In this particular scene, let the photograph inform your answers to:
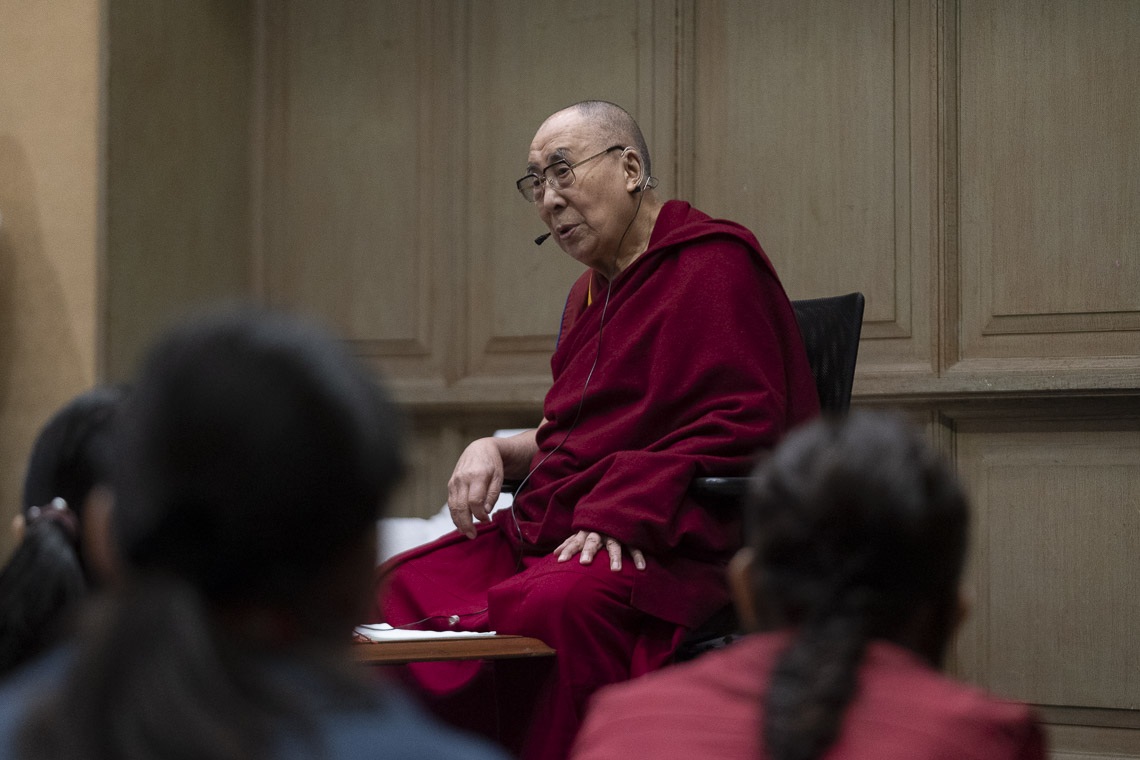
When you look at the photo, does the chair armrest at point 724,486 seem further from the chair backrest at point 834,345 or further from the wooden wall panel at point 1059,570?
the wooden wall panel at point 1059,570

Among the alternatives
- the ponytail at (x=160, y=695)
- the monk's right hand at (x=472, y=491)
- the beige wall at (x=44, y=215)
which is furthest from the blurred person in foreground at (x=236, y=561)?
the beige wall at (x=44, y=215)

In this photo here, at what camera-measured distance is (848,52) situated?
11.9 ft

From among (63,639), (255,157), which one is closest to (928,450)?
(63,639)

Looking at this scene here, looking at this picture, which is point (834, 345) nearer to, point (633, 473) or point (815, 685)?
point (633, 473)

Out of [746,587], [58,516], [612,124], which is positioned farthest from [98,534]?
[612,124]

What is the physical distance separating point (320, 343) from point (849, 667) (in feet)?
1.50

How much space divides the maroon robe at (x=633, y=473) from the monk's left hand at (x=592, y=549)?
0.06ft

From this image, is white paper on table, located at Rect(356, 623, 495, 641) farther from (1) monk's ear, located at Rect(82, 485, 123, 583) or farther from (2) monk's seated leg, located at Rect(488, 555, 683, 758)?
(1) monk's ear, located at Rect(82, 485, 123, 583)

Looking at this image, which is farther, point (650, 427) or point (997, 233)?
point (997, 233)

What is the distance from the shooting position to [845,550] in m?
0.91

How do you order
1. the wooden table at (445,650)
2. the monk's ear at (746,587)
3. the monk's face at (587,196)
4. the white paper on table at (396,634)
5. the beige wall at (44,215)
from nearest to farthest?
1. the monk's ear at (746,587)
2. the wooden table at (445,650)
3. the white paper on table at (396,634)
4. the monk's face at (587,196)
5. the beige wall at (44,215)

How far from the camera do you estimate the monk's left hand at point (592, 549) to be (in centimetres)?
224

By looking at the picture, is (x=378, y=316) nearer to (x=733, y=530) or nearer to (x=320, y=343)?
(x=733, y=530)

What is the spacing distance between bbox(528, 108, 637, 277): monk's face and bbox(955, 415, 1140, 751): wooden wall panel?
128 centimetres
